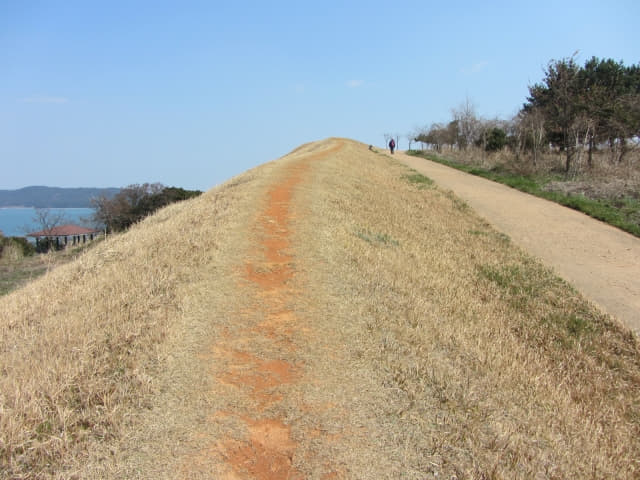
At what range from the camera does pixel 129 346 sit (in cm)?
429

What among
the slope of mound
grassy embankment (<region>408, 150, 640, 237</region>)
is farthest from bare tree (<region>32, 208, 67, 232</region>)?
the slope of mound

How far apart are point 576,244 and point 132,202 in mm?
44482

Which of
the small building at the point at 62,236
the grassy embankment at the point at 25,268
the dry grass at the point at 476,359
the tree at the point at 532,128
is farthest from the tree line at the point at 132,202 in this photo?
the dry grass at the point at 476,359

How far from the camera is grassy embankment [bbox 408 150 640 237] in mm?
11984

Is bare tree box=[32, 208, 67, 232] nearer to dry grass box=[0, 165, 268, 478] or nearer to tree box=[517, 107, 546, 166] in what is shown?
tree box=[517, 107, 546, 166]

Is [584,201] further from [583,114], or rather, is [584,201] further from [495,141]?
[495,141]

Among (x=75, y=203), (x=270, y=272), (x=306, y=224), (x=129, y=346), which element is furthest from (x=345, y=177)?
(x=75, y=203)

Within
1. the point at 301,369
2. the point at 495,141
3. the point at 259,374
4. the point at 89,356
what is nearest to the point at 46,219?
the point at 495,141

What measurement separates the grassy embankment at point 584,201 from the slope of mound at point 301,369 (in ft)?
18.2

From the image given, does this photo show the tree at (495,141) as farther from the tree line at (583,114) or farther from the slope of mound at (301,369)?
the slope of mound at (301,369)

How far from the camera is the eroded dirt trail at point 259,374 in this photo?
2.99 meters

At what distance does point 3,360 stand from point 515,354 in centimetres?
538

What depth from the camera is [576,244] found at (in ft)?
34.9

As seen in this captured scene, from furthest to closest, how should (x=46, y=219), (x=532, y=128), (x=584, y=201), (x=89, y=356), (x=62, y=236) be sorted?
(x=62, y=236) → (x=46, y=219) → (x=532, y=128) → (x=584, y=201) → (x=89, y=356)
